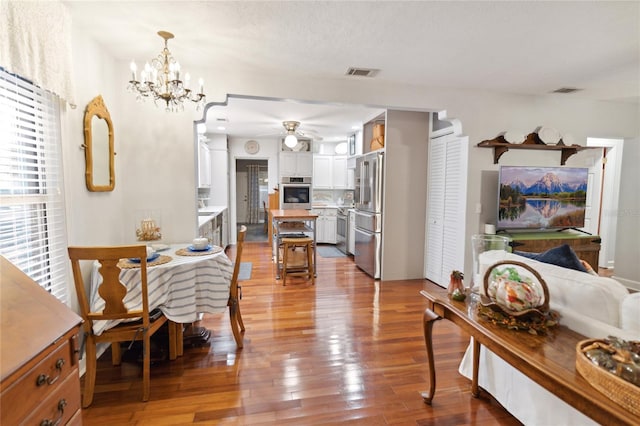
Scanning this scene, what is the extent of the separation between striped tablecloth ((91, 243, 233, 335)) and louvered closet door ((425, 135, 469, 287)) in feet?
9.27

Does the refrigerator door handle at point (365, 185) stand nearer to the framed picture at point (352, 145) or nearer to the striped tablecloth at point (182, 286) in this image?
the framed picture at point (352, 145)

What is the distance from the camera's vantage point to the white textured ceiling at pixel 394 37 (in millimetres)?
1972

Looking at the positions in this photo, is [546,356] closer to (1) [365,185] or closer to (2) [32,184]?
(2) [32,184]

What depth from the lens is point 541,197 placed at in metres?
3.67

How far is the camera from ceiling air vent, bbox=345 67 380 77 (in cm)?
299

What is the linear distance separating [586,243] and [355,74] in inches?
136

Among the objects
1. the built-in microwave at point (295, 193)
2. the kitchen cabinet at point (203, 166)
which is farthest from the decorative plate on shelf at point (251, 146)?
the built-in microwave at point (295, 193)

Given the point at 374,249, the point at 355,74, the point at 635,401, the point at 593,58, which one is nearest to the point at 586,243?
the point at 593,58

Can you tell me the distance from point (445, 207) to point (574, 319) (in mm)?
2730

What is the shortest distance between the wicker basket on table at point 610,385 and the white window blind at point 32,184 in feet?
8.65

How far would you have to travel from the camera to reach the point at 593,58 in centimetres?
271

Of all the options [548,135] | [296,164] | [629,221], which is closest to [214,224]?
[296,164]

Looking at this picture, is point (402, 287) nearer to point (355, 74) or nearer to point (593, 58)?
point (355, 74)

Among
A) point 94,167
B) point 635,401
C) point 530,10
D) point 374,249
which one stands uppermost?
point 530,10
